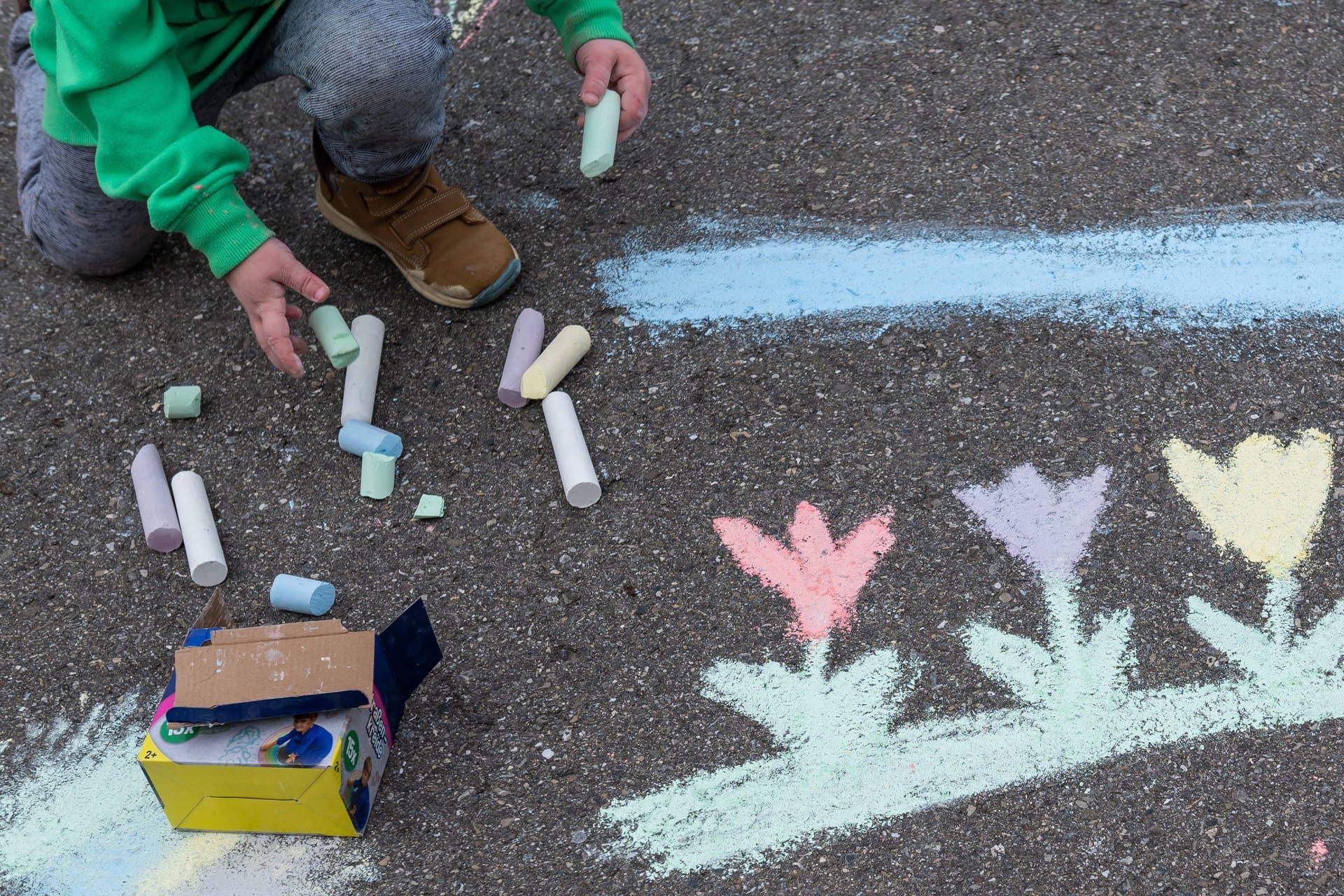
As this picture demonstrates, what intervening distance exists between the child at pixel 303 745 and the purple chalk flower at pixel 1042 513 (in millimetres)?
1126

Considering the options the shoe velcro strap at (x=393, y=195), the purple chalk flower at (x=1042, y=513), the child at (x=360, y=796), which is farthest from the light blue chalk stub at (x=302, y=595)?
the purple chalk flower at (x=1042, y=513)

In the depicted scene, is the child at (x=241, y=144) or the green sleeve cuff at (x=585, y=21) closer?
the child at (x=241, y=144)

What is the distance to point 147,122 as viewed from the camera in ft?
5.85

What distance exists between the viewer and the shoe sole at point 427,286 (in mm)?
2271

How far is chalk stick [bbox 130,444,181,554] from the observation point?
198 centimetres

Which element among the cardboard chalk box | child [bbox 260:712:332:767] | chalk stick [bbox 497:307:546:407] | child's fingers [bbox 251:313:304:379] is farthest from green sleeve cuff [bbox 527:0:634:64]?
child [bbox 260:712:332:767]

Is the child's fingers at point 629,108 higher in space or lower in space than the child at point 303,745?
higher

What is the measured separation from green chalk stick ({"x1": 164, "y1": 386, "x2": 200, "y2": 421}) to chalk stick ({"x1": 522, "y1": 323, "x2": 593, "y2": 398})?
0.68 metres

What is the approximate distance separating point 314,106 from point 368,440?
65cm

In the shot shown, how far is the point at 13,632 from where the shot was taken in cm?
191

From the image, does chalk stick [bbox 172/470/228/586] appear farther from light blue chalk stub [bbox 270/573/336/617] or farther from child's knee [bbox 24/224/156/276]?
child's knee [bbox 24/224/156/276]

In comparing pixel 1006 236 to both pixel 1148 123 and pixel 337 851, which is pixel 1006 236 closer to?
pixel 1148 123

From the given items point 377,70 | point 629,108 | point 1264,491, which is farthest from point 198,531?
point 1264,491

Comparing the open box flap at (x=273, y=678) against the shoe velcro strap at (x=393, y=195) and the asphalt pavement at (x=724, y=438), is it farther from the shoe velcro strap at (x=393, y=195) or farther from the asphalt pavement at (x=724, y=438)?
the shoe velcro strap at (x=393, y=195)
